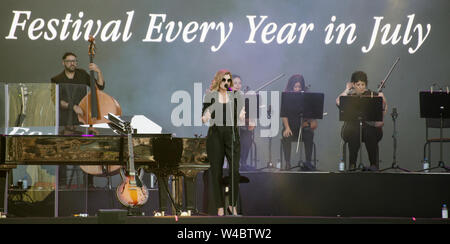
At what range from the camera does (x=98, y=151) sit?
20.9 feet

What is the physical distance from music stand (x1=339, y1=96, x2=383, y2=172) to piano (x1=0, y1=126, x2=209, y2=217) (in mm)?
2689

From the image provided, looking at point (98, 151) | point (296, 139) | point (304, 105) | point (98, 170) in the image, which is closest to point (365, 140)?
point (304, 105)

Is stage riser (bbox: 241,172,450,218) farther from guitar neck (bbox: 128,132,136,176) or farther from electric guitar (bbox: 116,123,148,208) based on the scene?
guitar neck (bbox: 128,132,136,176)

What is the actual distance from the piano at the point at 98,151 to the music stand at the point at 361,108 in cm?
269

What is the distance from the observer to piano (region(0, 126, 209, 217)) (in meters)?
6.26

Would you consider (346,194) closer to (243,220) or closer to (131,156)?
(131,156)

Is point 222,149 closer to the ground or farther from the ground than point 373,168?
farther from the ground

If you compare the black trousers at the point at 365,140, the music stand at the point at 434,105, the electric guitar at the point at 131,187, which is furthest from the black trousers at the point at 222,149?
the music stand at the point at 434,105

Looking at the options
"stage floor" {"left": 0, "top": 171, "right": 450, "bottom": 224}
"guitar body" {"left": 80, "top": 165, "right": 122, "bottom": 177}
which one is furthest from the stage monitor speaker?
"stage floor" {"left": 0, "top": 171, "right": 450, "bottom": 224}

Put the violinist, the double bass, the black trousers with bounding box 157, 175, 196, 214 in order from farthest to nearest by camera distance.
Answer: the violinist
the double bass
the black trousers with bounding box 157, 175, 196, 214

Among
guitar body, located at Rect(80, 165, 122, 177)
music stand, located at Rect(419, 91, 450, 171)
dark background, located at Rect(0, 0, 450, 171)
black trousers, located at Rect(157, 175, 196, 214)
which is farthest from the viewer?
dark background, located at Rect(0, 0, 450, 171)

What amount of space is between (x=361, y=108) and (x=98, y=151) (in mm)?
3682
